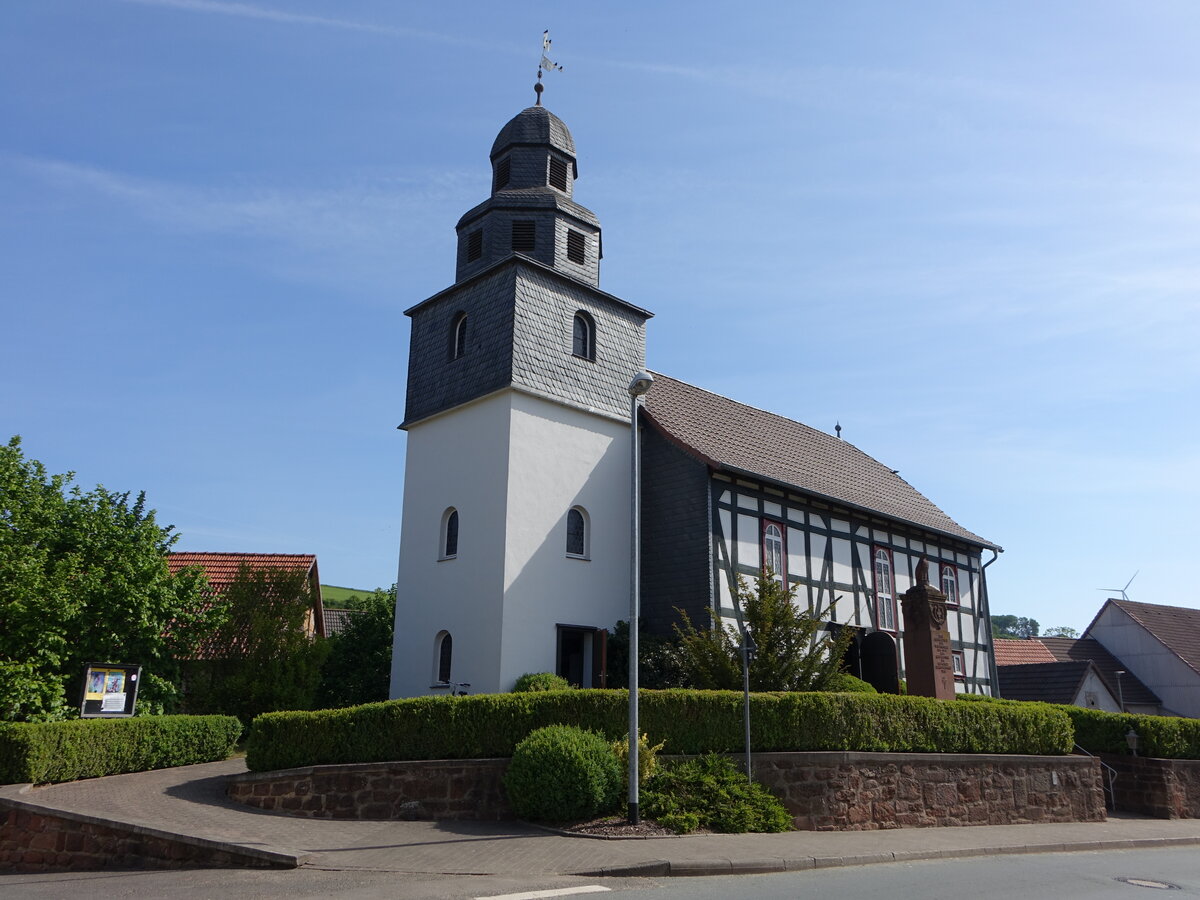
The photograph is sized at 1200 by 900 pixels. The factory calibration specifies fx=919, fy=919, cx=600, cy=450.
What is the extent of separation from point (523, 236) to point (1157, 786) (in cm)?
1927

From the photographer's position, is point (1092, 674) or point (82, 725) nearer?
point (82, 725)

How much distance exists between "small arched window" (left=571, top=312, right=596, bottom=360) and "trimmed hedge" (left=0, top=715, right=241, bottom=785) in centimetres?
1131

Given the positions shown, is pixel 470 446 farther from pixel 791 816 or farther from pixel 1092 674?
pixel 1092 674

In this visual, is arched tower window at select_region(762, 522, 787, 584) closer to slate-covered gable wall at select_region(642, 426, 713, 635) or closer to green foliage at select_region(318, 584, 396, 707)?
slate-covered gable wall at select_region(642, 426, 713, 635)

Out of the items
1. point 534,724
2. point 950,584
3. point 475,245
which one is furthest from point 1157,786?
point 475,245

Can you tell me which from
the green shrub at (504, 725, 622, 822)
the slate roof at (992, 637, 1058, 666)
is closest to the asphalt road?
the green shrub at (504, 725, 622, 822)

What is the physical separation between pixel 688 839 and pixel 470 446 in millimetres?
11593

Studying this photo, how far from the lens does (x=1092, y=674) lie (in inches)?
1378

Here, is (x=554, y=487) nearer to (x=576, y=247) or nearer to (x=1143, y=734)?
(x=576, y=247)

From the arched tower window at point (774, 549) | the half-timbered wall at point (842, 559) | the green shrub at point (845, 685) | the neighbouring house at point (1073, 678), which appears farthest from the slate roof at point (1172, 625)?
the green shrub at point (845, 685)

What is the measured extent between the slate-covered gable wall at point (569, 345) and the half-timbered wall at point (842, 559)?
3.71 meters

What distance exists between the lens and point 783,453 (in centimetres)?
2642

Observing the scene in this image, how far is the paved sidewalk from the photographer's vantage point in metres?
10.2

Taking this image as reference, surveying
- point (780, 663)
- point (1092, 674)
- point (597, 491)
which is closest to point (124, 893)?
point (780, 663)
